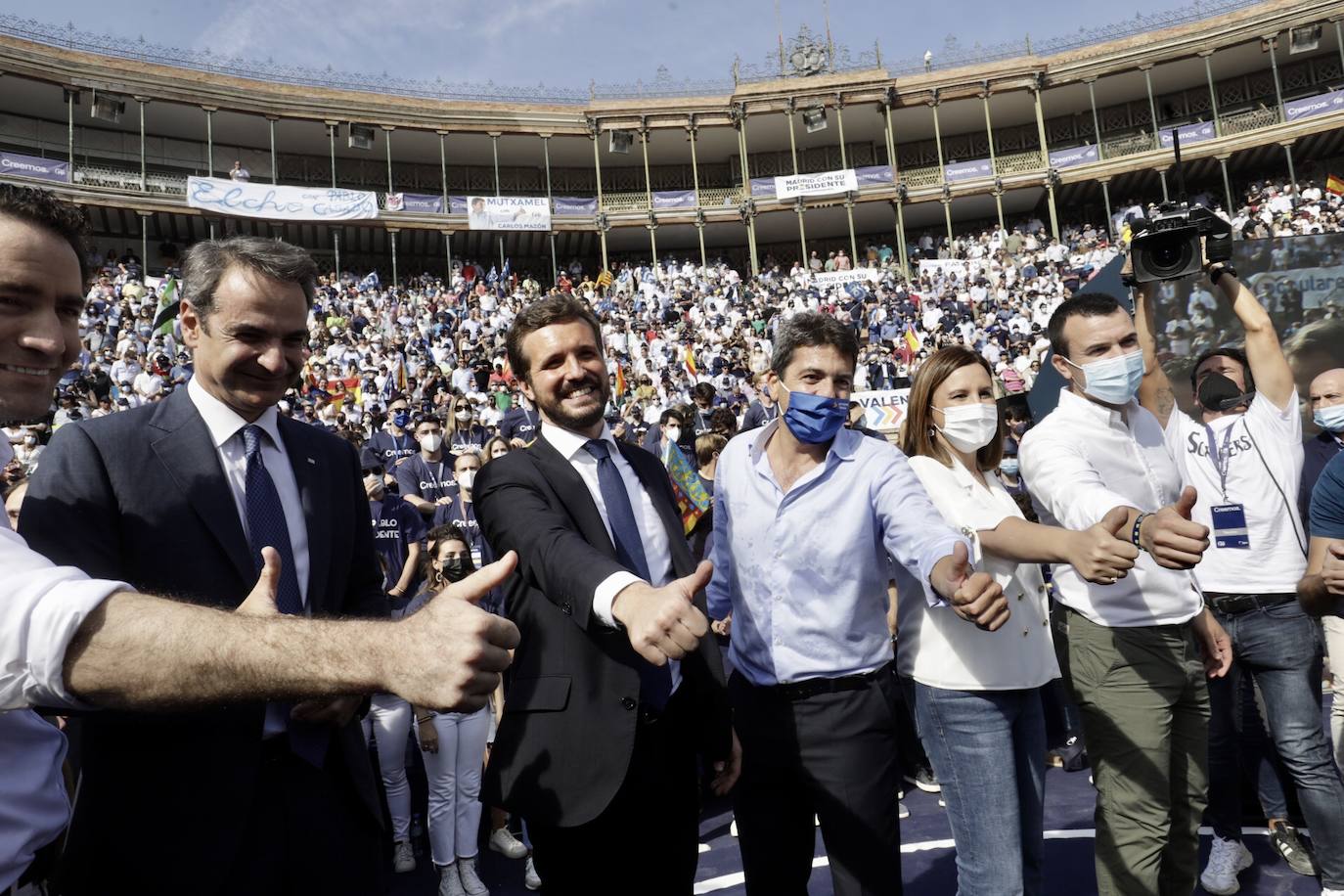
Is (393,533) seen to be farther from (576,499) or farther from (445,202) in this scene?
(445,202)

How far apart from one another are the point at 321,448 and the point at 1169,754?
285 centimetres

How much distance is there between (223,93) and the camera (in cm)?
2553

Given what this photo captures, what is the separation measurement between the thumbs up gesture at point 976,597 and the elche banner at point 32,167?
27.5m

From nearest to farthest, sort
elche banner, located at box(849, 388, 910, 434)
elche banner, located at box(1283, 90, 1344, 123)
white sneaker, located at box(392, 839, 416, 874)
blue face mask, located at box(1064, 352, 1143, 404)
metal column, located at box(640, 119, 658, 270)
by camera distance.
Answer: blue face mask, located at box(1064, 352, 1143, 404)
white sneaker, located at box(392, 839, 416, 874)
elche banner, located at box(849, 388, 910, 434)
elche banner, located at box(1283, 90, 1344, 123)
metal column, located at box(640, 119, 658, 270)

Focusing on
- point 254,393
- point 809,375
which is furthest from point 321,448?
point 809,375

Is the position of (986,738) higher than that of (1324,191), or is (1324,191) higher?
(1324,191)

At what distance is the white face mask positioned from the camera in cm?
285

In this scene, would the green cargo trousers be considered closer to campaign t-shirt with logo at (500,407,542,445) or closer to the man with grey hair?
the man with grey hair

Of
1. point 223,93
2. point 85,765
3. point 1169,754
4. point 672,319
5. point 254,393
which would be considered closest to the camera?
point 85,765

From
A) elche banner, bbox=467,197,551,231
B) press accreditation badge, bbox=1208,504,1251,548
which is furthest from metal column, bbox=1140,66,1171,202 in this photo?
press accreditation badge, bbox=1208,504,1251,548

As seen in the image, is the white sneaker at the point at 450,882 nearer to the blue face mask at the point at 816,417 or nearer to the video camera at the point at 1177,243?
the blue face mask at the point at 816,417

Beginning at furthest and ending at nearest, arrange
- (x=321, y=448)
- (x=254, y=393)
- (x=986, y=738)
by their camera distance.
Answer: (x=986, y=738)
(x=321, y=448)
(x=254, y=393)

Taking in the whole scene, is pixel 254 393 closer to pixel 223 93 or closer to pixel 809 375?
pixel 809 375

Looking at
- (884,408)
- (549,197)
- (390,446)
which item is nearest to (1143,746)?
(390,446)
